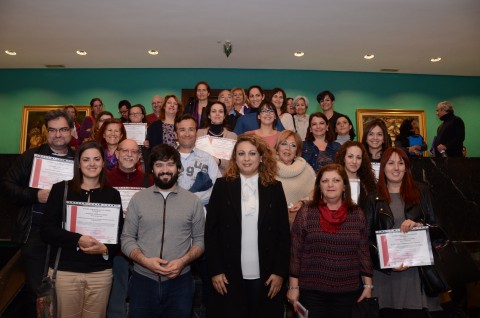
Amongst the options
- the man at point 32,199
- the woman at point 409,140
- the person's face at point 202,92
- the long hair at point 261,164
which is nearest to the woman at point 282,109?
the person's face at point 202,92

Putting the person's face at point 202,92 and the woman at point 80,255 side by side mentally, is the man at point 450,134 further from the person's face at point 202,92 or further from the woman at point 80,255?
the woman at point 80,255

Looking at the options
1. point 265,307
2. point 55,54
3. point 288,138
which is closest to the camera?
point 265,307

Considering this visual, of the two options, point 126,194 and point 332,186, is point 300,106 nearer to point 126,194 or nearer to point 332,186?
point 332,186

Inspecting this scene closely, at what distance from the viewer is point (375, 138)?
15.3ft

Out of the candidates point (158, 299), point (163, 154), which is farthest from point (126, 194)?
point (158, 299)

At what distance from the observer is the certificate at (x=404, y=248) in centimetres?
329

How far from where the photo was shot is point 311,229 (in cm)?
323

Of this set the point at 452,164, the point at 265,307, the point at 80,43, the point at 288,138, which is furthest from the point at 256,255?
the point at 80,43

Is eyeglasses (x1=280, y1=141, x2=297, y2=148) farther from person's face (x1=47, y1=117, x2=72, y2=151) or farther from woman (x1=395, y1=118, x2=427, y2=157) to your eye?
woman (x1=395, y1=118, x2=427, y2=157)

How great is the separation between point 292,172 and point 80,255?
85.1 inches

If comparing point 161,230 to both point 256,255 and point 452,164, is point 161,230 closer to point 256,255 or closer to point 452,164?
point 256,255

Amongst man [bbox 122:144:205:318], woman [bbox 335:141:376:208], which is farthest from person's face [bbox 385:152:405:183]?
man [bbox 122:144:205:318]

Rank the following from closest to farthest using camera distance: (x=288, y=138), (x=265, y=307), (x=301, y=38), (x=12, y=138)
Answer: (x=265, y=307)
(x=288, y=138)
(x=301, y=38)
(x=12, y=138)

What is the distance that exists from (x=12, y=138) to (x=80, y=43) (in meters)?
4.12
